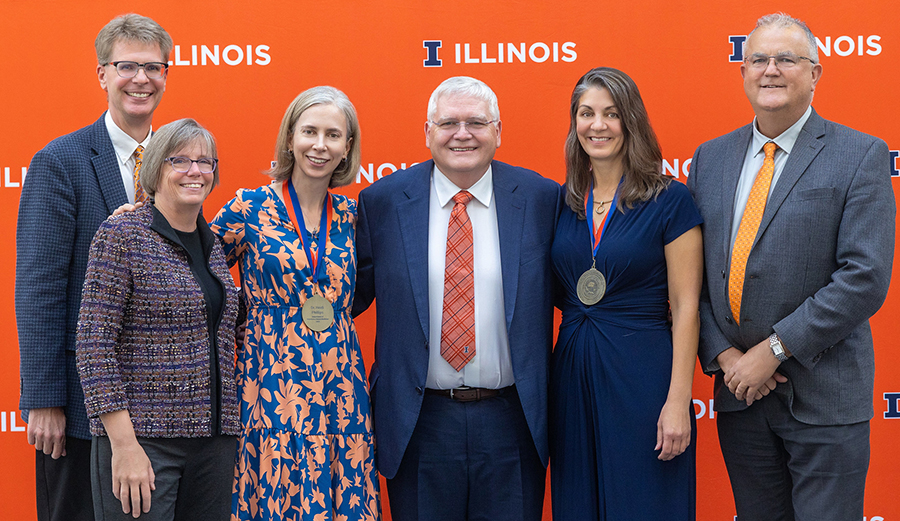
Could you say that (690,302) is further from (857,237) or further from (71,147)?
(71,147)

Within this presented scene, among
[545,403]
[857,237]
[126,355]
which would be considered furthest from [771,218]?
[126,355]

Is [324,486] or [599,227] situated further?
[599,227]

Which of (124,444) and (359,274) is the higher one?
(359,274)

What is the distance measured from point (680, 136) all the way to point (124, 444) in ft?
8.10

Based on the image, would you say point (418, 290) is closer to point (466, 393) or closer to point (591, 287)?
point (466, 393)

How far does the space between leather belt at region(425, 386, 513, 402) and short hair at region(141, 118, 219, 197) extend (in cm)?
100

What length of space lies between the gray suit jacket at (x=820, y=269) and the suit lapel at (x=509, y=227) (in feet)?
1.98

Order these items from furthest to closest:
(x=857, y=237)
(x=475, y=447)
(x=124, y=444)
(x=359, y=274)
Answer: (x=359, y=274) → (x=475, y=447) → (x=857, y=237) → (x=124, y=444)

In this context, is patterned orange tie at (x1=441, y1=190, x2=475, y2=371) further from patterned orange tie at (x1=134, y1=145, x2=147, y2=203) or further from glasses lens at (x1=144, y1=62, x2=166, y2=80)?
glasses lens at (x1=144, y1=62, x2=166, y2=80)

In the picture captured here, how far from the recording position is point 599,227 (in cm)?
233

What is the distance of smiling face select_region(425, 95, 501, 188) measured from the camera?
7.77 feet

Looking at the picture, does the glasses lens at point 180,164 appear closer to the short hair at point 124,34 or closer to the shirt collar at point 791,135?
the short hair at point 124,34

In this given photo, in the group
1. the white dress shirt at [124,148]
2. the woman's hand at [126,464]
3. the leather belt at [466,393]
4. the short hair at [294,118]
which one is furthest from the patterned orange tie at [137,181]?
the leather belt at [466,393]

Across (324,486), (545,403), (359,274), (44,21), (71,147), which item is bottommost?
(324,486)
